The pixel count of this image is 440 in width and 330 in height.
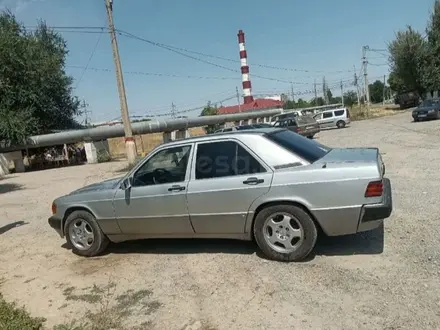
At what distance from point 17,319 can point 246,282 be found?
2325 mm

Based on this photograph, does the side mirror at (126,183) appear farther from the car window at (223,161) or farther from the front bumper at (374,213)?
the front bumper at (374,213)

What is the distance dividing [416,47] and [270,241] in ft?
156

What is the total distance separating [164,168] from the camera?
17.5 ft

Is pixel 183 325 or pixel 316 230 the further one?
pixel 316 230

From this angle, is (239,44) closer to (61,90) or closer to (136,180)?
(61,90)

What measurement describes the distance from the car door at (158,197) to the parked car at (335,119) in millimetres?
30587

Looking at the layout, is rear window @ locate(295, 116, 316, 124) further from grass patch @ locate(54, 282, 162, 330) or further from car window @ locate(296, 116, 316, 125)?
Answer: grass patch @ locate(54, 282, 162, 330)

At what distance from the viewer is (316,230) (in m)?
4.46

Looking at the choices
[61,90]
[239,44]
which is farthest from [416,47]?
[61,90]

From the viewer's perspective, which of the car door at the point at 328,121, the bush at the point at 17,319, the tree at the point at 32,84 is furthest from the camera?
the car door at the point at 328,121

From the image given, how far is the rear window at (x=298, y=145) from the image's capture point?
188 inches

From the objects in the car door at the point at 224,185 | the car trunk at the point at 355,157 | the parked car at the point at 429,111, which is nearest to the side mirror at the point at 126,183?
the car door at the point at 224,185

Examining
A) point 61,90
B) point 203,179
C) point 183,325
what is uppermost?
point 61,90

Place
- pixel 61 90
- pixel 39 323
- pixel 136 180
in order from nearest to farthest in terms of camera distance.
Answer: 1. pixel 39 323
2. pixel 136 180
3. pixel 61 90
